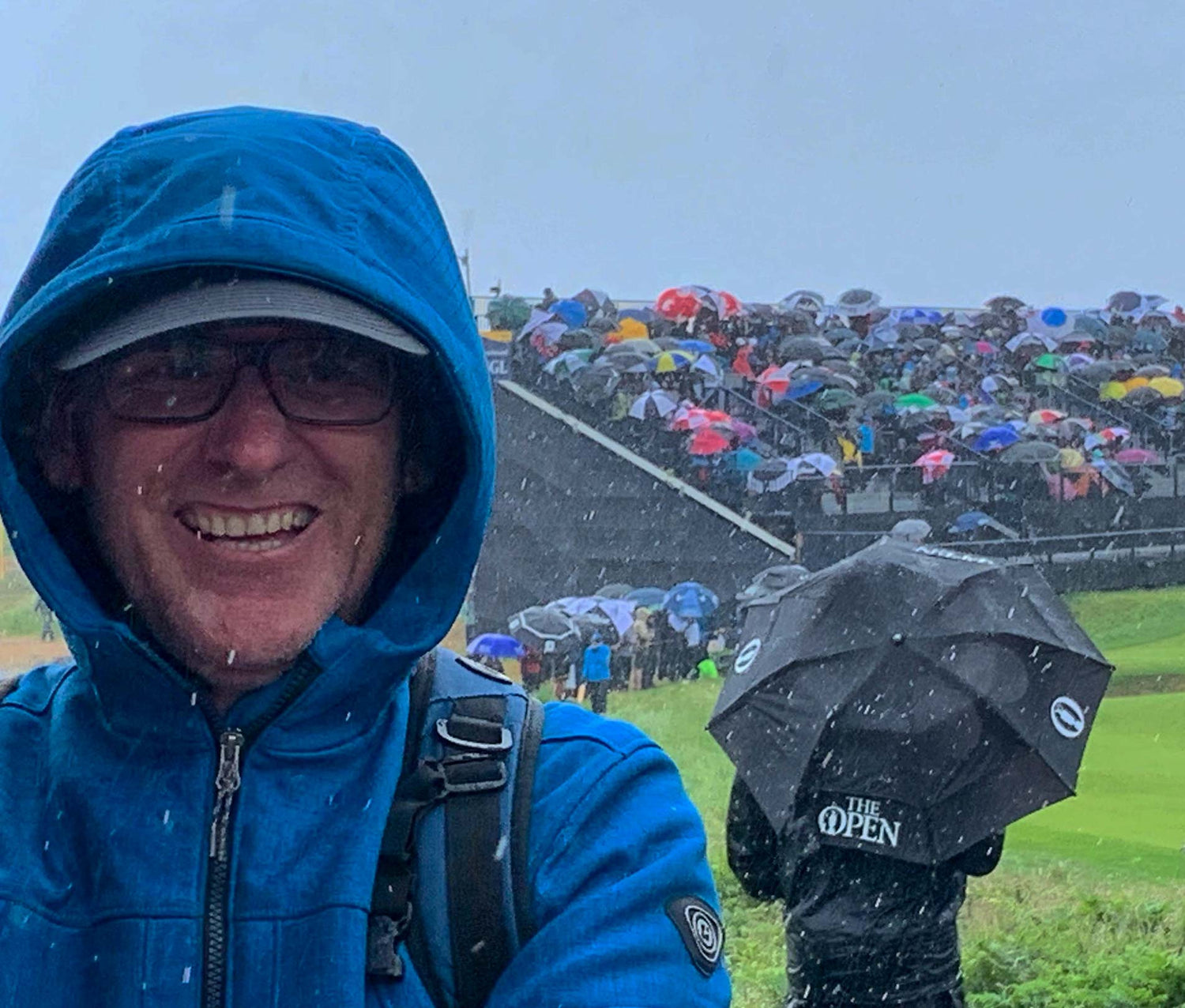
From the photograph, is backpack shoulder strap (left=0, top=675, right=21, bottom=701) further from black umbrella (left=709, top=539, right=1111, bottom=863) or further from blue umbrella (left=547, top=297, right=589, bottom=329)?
blue umbrella (left=547, top=297, right=589, bottom=329)

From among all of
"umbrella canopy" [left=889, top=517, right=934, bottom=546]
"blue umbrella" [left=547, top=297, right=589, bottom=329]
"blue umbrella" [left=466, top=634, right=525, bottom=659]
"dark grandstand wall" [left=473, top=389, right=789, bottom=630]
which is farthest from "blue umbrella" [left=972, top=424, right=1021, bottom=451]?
"blue umbrella" [left=466, top=634, right=525, bottom=659]

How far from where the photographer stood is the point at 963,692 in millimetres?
3605

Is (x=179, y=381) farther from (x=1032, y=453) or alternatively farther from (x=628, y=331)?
(x=628, y=331)

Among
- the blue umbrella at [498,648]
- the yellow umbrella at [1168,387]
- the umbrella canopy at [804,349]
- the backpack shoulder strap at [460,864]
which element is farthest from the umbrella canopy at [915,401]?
the backpack shoulder strap at [460,864]

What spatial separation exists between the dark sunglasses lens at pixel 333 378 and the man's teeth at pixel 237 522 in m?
0.10

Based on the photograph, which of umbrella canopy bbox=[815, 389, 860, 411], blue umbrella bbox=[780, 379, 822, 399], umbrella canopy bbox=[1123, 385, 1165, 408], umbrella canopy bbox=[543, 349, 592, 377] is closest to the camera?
umbrella canopy bbox=[543, 349, 592, 377]

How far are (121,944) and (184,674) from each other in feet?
0.80

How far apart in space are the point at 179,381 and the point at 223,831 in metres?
0.40

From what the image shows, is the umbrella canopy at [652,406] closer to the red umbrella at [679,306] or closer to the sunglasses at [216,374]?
the red umbrella at [679,306]

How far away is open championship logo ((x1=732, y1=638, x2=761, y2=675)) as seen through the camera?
13.2 feet

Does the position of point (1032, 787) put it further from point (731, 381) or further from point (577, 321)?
point (577, 321)

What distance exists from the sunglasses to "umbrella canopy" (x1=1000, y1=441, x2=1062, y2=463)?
20.2 metres

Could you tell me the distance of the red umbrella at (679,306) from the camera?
30.1 metres

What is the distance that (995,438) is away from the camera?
21469 mm
